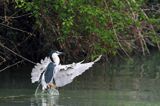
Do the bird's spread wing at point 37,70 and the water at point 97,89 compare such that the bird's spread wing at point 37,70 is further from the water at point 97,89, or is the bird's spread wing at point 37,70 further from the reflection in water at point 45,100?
the reflection in water at point 45,100

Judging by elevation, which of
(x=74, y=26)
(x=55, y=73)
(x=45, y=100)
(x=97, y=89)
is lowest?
(x=45, y=100)

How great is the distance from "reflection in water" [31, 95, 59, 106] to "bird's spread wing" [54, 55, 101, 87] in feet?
2.08

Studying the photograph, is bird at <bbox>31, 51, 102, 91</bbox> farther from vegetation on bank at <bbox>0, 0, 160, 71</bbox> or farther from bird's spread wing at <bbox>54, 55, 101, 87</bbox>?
vegetation on bank at <bbox>0, 0, 160, 71</bbox>

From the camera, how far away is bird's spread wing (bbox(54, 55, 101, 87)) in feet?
36.3

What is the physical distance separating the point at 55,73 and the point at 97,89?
831mm

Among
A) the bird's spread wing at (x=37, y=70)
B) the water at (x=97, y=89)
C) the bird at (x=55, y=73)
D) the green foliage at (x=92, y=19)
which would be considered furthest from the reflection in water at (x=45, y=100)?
the green foliage at (x=92, y=19)

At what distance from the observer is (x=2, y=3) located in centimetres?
1284

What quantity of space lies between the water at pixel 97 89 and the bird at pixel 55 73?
0.21 meters

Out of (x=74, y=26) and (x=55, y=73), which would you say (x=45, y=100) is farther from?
(x=74, y=26)

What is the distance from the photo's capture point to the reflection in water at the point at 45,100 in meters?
9.59

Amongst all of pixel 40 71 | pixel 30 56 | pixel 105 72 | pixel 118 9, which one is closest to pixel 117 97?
pixel 40 71

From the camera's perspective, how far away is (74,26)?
12.5m

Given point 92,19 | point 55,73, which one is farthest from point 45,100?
point 92,19

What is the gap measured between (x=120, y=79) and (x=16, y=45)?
269 cm
